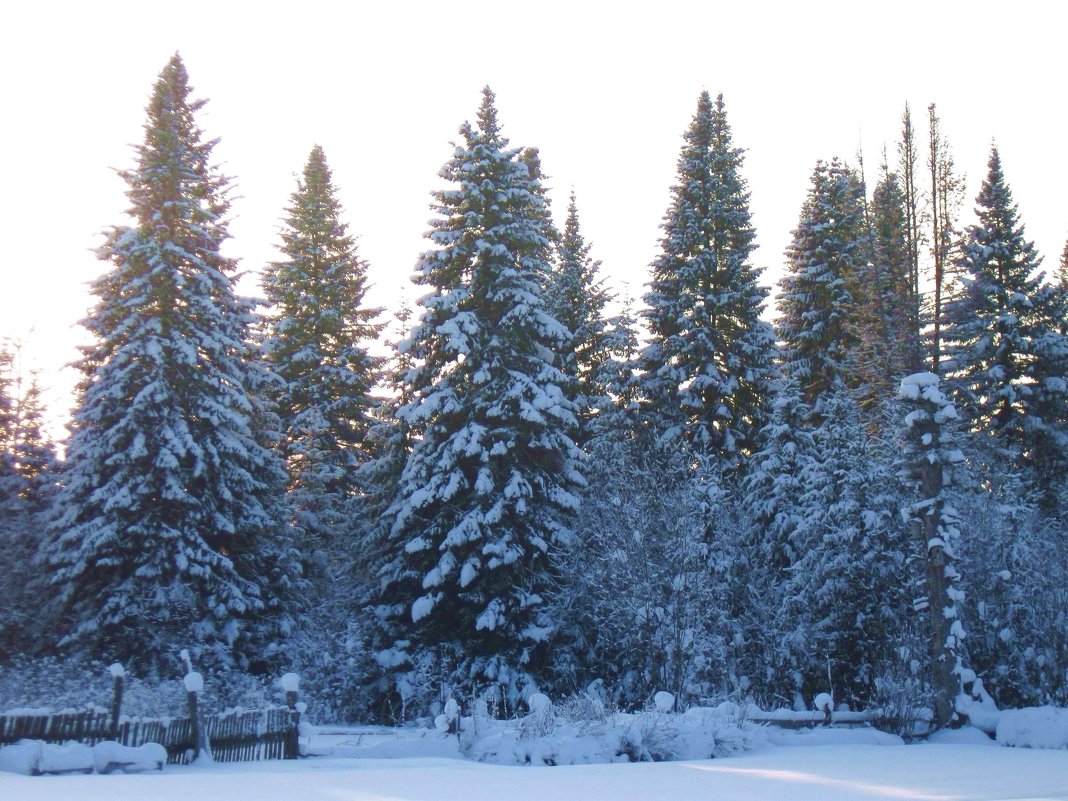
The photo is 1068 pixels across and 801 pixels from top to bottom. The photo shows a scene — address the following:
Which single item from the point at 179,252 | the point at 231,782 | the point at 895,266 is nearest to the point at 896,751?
the point at 231,782

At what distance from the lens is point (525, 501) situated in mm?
22734

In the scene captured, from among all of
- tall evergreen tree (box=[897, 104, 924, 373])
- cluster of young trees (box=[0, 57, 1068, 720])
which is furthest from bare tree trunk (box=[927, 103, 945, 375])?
cluster of young trees (box=[0, 57, 1068, 720])

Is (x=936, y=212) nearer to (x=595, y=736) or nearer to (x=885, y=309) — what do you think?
(x=885, y=309)

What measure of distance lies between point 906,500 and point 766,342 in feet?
25.7

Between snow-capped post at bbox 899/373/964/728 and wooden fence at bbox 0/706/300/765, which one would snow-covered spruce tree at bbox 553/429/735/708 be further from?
wooden fence at bbox 0/706/300/765

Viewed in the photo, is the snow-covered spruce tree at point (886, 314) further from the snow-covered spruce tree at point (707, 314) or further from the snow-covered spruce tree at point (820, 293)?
the snow-covered spruce tree at point (707, 314)

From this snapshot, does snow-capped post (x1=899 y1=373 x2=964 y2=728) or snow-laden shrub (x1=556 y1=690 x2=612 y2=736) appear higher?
snow-capped post (x1=899 y1=373 x2=964 y2=728)

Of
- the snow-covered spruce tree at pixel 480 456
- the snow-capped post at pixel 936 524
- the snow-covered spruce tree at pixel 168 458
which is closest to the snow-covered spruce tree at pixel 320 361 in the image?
the snow-covered spruce tree at pixel 168 458

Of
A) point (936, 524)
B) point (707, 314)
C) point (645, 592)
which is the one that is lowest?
point (645, 592)

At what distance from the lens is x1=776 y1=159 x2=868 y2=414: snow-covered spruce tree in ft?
105

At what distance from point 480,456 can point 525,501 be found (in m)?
1.58

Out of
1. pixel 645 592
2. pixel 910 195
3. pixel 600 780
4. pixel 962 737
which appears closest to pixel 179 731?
pixel 600 780

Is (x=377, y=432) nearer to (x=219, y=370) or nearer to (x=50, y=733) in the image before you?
(x=219, y=370)

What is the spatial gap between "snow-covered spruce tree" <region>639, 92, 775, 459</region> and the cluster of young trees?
114 mm
